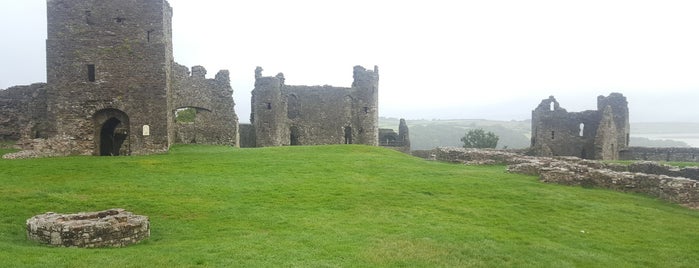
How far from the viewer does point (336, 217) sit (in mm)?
16062

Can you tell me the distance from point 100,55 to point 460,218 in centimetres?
2397

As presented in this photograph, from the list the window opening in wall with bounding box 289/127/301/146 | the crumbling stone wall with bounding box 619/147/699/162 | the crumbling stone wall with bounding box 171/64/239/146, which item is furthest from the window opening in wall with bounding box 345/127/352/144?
the crumbling stone wall with bounding box 619/147/699/162

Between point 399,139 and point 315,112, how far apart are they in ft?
44.5

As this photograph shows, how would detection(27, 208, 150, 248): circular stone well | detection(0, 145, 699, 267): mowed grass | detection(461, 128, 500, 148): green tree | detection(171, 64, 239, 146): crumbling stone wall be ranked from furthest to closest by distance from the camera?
1. detection(461, 128, 500, 148): green tree
2. detection(171, 64, 239, 146): crumbling stone wall
3. detection(27, 208, 150, 248): circular stone well
4. detection(0, 145, 699, 267): mowed grass

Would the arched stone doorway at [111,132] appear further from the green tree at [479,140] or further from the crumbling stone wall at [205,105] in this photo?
the green tree at [479,140]

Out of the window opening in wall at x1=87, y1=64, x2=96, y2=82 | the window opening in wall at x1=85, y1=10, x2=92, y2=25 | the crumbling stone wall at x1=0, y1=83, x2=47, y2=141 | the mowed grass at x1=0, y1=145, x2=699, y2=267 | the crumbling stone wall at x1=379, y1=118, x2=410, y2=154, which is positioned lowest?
the mowed grass at x1=0, y1=145, x2=699, y2=267

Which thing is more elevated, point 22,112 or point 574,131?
point 22,112

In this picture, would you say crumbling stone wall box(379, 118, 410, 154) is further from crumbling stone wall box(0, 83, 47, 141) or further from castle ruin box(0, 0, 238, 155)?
crumbling stone wall box(0, 83, 47, 141)

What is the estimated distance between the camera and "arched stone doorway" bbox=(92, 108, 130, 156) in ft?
104

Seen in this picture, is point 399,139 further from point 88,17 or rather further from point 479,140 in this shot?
point 88,17

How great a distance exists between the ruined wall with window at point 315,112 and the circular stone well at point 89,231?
3848cm

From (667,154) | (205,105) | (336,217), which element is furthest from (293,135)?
(336,217)

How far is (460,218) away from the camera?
653 inches

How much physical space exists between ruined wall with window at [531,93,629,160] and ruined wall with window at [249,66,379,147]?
56.6 ft
